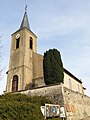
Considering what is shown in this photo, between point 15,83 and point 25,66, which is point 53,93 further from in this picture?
point 15,83

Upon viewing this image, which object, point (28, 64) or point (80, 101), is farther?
point (28, 64)

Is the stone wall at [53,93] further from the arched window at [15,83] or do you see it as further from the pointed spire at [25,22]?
the pointed spire at [25,22]

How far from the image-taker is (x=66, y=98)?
A: 15531 mm

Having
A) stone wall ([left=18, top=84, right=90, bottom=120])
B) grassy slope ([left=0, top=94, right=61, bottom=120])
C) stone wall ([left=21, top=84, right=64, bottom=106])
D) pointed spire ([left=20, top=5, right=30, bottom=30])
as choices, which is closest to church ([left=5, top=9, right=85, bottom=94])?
pointed spire ([left=20, top=5, right=30, bottom=30])

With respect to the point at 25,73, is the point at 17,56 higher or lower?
higher

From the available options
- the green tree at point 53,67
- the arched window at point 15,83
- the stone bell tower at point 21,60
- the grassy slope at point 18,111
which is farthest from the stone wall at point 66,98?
the arched window at point 15,83

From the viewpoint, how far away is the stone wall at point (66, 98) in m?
15.0

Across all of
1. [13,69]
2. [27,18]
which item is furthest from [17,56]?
[27,18]

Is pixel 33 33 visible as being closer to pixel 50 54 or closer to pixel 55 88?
pixel 50 54

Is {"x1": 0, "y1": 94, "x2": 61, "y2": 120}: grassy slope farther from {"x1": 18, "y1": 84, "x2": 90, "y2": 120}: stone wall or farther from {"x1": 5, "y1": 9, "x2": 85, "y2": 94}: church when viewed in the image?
{"x1": 5, "y1": 9, "x2": 85, "y2": 94}: church

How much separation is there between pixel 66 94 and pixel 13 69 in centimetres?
1220

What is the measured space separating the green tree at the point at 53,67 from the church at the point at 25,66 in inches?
105

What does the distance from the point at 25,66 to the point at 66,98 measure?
424 inches

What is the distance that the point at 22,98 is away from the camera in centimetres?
1393
